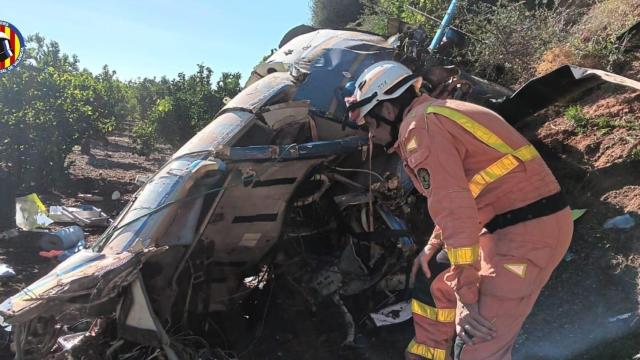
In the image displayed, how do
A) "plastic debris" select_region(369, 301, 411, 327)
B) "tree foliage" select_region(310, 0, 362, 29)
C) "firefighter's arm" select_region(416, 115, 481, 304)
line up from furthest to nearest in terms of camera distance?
"tree foliage" select_region(310, 0, 362, 29), "plastic debris" select_region(369, 301, 411, 327), "firefighter's arm" select_region(416, 115, 481, 304)

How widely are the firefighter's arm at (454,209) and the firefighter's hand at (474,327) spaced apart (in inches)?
2.4

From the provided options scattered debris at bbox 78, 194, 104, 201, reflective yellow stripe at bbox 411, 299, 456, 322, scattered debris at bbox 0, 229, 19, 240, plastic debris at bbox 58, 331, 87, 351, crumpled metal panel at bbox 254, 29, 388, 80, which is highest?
crumpled metal panel at bbox 254, 29, 388, 80

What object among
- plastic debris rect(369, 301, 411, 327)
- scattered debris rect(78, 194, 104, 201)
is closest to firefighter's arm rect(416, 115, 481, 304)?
plastic debris rect(369, 301, 411, 327)

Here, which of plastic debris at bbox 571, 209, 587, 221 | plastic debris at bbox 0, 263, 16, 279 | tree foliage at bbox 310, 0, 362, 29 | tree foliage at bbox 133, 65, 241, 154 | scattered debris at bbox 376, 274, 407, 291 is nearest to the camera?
scattered debris at bbox 376, 274, 407, 291

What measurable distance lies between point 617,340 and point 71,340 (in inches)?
120

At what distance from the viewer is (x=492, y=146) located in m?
2.30

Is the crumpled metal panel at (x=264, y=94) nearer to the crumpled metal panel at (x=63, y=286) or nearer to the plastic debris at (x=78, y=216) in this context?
the crumpled metal panel at (x=63, y=286)

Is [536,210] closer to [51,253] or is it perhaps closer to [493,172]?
[493,172]

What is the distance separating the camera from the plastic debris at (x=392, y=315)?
3.89 m

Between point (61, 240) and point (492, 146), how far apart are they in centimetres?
487

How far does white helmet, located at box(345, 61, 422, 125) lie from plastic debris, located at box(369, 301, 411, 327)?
173cm

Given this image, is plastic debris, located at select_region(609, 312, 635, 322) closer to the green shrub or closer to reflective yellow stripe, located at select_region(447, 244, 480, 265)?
reflective yellow stripe, located at select_region(447, 244, 480, 265)

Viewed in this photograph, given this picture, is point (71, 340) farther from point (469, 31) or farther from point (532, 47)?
point (469, 31)

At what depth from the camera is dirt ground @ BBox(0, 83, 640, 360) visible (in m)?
3.38
